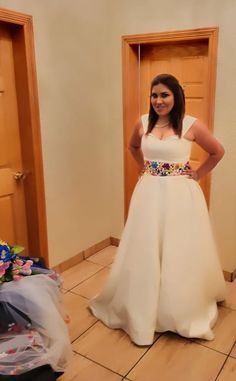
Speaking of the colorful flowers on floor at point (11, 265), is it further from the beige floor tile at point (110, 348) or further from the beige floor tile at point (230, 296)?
the beige floor tile at point (230, 296)

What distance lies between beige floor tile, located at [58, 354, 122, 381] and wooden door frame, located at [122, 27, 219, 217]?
147cm

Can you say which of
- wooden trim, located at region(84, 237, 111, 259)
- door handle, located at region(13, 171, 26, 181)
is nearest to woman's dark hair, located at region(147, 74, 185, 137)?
door handle, located at region(13, 171, 26, 181)

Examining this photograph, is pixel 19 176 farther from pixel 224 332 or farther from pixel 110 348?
pixel 224 332

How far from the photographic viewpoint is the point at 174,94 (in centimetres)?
210

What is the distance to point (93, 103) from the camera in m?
3.06

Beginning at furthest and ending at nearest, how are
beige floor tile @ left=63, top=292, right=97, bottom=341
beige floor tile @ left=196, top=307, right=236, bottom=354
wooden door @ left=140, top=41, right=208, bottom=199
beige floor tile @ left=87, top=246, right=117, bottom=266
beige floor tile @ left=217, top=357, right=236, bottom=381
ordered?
beige floor tile @ left=87, top=246, right=117, bottom=266 < wooden door @ left=140, top=41, right=208, bottom=199 < beige floor tile @ left=63, top=292, right=97, bottom=341 < beige floor tile @ left=196, top=307, right=236, bottom=354 < beige floor tile @ left=217, top=357, right=236, bottom=381

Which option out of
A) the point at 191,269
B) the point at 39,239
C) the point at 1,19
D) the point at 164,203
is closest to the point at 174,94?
the point at 164,203

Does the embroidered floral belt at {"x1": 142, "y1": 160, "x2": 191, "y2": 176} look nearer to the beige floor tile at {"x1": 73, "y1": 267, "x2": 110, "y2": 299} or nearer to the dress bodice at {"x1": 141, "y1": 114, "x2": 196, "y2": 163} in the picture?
the dress bodice at {"x1": 141, "y1": 114, "x2": 196, "y2": 163}

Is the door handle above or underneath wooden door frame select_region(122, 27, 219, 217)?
underneath

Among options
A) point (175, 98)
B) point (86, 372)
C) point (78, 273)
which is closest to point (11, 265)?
point (86, 372)

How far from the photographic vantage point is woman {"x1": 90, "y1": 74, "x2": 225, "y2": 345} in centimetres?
212

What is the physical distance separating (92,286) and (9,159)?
115 centimetres

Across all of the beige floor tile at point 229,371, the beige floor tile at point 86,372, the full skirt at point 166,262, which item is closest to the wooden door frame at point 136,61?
the full skirt at point 166,262

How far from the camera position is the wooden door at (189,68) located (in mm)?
2779
